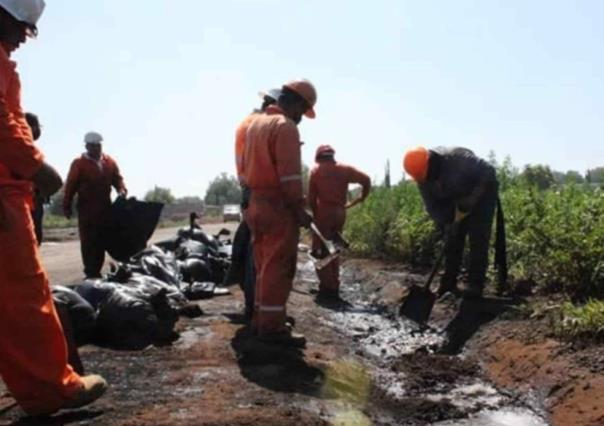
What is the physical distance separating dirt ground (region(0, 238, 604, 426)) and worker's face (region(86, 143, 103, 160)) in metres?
2.85

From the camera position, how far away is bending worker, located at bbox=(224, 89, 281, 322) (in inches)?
227

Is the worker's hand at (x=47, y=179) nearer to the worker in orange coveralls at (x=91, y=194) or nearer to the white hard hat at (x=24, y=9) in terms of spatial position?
the white hard hat at (x=24, y=9)

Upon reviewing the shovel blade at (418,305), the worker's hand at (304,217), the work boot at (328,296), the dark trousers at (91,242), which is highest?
the worker's hand at (304,217)

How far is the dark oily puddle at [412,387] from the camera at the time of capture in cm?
441

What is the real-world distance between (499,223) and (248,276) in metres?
2.78

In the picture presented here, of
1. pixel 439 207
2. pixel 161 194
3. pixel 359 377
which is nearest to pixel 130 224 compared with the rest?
pixel 439 207

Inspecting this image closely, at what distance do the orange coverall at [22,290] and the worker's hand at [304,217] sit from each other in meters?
2.11

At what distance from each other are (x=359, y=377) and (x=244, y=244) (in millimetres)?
1812

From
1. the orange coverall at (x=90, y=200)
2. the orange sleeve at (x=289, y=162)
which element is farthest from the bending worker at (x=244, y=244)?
the orange coverall at (x=90, y=200)

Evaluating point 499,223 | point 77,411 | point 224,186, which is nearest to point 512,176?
point 499,223

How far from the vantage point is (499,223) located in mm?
7445

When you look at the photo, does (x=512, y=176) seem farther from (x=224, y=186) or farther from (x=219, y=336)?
(x=224, y=186)

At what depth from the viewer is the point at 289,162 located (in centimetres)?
504

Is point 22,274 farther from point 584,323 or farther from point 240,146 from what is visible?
point 584,323
